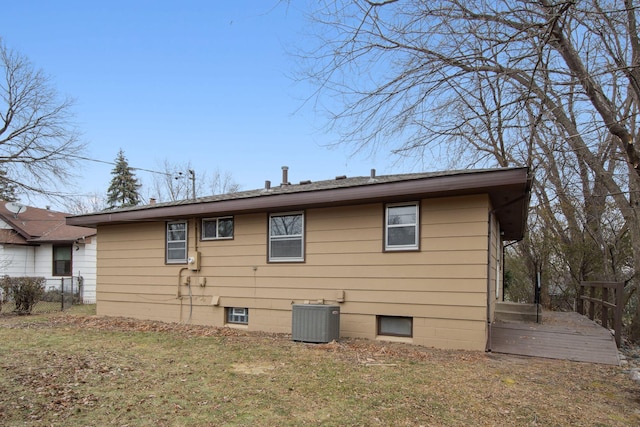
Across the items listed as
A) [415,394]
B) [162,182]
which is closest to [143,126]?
[162,182]

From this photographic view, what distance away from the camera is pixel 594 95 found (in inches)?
242

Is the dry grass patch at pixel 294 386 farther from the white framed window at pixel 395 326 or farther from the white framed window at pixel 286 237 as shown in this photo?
the white framed window at pixel 286 237

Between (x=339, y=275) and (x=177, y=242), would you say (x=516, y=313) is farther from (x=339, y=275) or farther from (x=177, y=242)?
(x=177, y=242)

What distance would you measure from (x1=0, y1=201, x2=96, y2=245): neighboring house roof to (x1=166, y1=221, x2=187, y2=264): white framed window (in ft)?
27.6

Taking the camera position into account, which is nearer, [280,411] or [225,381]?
[280,411]

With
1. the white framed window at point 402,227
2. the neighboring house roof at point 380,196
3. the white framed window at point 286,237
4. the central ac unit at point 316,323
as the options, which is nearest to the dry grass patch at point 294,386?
the central ac unit at point 316,323

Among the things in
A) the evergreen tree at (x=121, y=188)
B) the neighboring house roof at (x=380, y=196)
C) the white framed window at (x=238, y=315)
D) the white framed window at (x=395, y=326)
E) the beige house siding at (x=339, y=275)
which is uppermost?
the evergreen tree at (x=121, y=188)

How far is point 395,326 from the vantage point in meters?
7.95

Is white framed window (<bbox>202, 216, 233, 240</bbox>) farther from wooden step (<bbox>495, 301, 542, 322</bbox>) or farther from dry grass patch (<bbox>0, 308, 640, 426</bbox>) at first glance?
wooden step (<bbox>495, 301, 542, 322</bbox>)

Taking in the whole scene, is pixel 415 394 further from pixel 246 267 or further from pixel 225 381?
pixel 246 267

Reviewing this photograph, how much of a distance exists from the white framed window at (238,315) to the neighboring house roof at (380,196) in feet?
7.62

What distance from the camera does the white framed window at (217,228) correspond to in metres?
9.93

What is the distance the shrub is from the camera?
1244cm

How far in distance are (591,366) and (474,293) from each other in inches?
77.2
